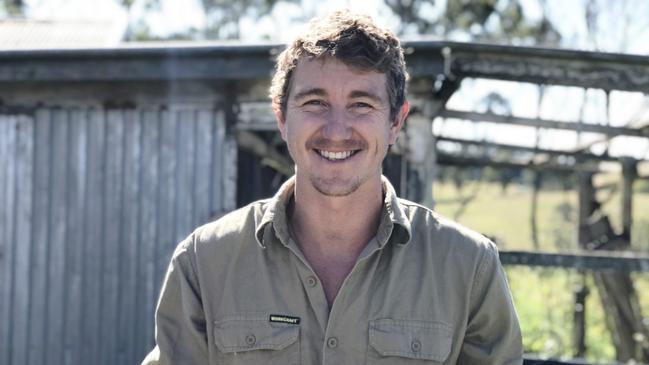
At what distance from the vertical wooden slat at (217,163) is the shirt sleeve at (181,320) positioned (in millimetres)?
3229

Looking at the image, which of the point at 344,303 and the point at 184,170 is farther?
the point at 184,170

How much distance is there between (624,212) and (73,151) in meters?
5.64

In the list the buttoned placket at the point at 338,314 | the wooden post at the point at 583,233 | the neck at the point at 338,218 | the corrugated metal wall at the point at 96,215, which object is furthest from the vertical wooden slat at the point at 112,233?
the wooden post at the point at 583,233

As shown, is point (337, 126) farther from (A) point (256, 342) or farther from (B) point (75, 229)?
(B) point (75, 229)

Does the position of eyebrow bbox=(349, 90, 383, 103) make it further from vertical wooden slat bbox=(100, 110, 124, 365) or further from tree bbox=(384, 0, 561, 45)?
tree bbox=(384, 0, 561, 45)

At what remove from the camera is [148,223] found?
592 cm

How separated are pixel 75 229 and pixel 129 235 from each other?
0.42 m

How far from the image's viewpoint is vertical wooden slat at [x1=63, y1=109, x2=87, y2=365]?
5992 millimetres

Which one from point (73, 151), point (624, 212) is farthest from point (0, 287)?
point (624, 212)

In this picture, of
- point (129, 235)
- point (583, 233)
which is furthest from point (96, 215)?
point (583, 233)

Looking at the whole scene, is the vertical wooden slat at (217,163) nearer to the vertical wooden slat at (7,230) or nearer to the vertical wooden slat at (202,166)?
the vertical wooden slat at (202,166)

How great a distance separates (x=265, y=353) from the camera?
2512 millimetres

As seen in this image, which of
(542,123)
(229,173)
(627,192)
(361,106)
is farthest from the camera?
(627,192)

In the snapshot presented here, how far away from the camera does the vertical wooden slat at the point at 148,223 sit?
5910 millimetres
